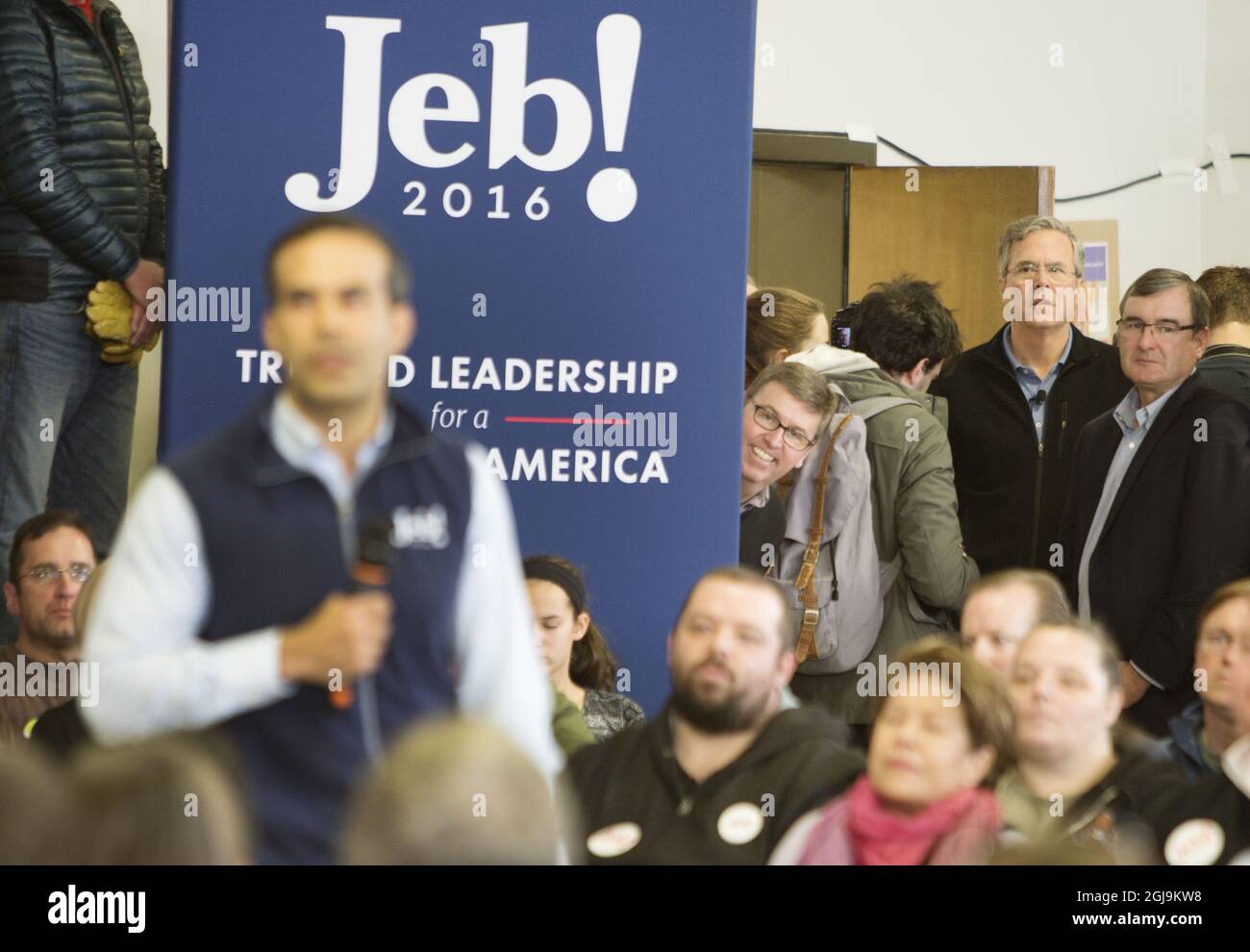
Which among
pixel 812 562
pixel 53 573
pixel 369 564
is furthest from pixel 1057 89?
pixel 369 564

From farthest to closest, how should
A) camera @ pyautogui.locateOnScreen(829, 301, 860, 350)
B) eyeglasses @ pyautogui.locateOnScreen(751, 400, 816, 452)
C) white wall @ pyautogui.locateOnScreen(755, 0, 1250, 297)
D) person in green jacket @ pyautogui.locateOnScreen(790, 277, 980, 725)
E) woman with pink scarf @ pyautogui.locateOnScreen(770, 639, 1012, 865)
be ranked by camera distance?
white wall @ pyautogui.locateOnScreen(755, 0, 1250, 297), camera @ pyautogui.locateOnScreen(829, 301, 860, 350), person in green jacket @ pyautogui.locateOnScreen(790, 277, 980, 725), eyeglasses @ pyautogui.locateOnScreen(751, 400, 816, 452), woman with pink scarf @ pyautogui.locateOnScreen(770, 639, 1012, 865)

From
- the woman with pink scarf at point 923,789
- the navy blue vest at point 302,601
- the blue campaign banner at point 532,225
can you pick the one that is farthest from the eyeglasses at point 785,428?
the navy blue vest at point 302,601

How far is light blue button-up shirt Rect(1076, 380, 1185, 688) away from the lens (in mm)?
3178

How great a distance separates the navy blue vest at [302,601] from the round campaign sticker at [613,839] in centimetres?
32

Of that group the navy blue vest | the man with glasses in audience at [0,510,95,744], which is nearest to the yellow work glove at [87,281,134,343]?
the man with glasses in audience at [0,510,95,744]

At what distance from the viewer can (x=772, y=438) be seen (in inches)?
124

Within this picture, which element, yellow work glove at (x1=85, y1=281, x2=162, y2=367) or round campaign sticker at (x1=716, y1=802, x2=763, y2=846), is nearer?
round campaign sticker at (x1=716, y1=802, x2=763, y2=846)

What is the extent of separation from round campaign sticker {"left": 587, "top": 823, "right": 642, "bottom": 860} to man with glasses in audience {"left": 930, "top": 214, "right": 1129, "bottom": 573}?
187cm

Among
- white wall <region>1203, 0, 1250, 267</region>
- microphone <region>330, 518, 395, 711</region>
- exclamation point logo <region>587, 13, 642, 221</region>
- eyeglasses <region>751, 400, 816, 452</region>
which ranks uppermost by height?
white wall <region>1203, 0, 1250, 267</region>

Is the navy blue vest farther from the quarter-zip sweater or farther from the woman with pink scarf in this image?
the quarter-zip sweater

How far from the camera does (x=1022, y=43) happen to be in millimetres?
7227

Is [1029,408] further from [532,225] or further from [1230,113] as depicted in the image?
[1230,113]

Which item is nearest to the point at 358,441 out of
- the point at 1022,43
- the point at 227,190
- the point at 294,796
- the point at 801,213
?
the point at 294,796
